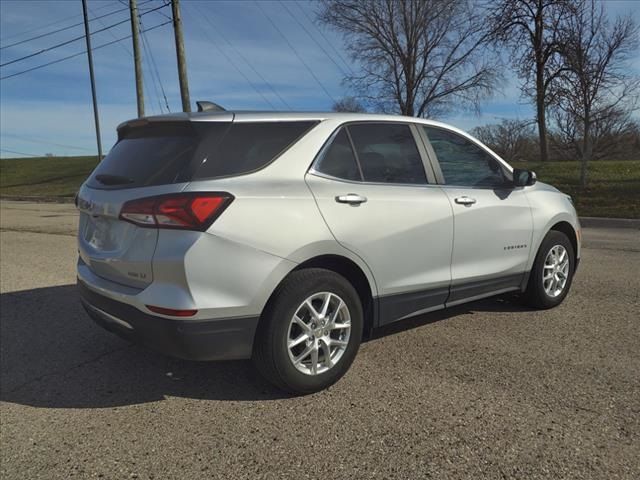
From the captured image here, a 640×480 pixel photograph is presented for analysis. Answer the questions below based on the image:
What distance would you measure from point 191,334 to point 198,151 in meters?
1.01

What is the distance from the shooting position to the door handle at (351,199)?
326cm

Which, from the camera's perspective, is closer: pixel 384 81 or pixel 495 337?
pixel 495 337

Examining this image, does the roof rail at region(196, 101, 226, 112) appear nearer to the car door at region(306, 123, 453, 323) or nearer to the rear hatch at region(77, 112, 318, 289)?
the rear hatch at region(77, 112, 318, 289)

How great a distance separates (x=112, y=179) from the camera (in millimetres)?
3291

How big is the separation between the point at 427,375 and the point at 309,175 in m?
1.54

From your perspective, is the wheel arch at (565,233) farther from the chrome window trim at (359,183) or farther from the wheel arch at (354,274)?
the wheel arch at (354,274)

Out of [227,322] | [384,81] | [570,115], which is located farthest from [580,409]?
[384,81]

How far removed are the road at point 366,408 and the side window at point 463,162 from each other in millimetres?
1233

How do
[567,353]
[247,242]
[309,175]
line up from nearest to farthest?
[247,242] → [309,175] → [567,353]

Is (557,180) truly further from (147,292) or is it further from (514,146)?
(514,146)

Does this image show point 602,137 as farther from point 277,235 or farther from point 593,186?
point 277,235

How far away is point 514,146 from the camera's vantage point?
4778 centimetres

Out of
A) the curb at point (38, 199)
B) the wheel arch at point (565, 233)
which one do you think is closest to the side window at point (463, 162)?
the wheel arch at point (565, 233)

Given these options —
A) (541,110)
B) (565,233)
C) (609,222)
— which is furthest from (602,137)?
(565,233)
